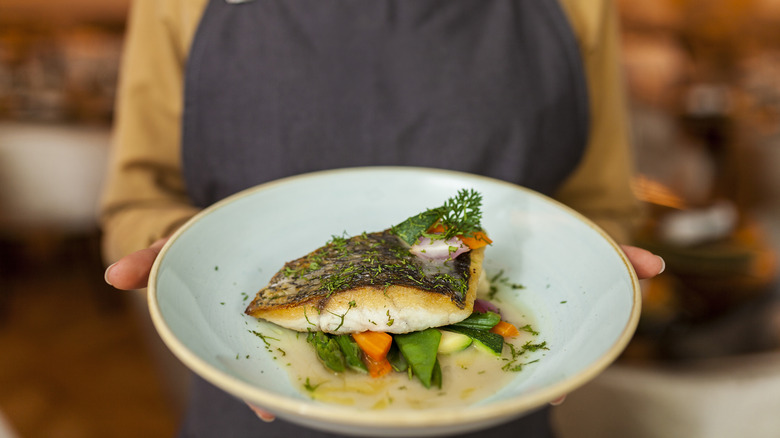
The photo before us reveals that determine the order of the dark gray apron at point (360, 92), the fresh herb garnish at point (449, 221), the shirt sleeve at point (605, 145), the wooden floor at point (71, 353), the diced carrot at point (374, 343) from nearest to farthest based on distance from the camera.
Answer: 1. the diced carrot at point (374, 343)
2. the fresh herb garnish at point (449, 221)
3. the dark gray apron at point (360, 92)
4. the shirt sleeve at point (605, 145)
5. the wooden floor at point (71, 353)

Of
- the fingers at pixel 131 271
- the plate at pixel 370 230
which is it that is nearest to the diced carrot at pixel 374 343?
the plate at pixel 370 230

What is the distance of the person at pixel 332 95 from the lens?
1.39 m

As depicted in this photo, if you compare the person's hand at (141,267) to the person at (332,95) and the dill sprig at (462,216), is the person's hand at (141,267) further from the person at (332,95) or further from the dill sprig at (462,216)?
the person at (332,95)

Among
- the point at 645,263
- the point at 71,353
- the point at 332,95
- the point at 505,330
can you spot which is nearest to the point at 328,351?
the point at 505,330

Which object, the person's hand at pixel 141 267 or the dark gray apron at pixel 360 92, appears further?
the dark gray apron at pixel 360 92

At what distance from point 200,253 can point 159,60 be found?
727 mm

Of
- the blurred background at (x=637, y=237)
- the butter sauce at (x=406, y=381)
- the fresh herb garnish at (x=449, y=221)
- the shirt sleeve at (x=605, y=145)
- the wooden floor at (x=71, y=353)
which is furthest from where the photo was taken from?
the wooden floor at (x=71, y=353)

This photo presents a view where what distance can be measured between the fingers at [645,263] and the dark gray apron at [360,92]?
54 cm

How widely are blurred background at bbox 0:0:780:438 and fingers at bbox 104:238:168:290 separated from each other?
5.44ft

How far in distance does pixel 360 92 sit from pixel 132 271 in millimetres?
700

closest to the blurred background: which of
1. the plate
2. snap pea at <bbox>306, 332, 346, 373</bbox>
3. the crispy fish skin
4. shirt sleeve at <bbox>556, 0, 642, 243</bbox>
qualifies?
shirt sleeve at <bbox>556, 0, 642, 243</bbox>

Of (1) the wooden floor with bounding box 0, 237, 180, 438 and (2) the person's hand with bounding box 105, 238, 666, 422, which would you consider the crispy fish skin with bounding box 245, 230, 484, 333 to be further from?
(1) the wooden floor with bounding box 0, 237, 180, 438

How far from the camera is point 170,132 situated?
1.52m

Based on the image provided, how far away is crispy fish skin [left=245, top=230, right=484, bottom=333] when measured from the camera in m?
0.94
